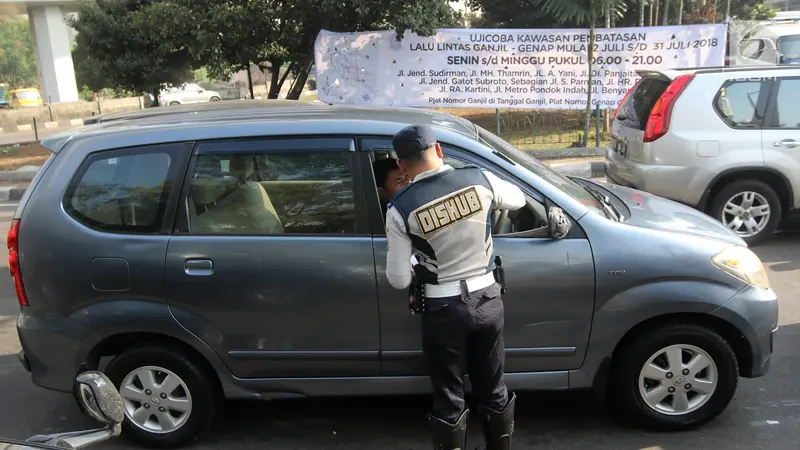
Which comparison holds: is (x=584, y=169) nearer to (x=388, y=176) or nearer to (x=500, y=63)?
(x=500, y=63)

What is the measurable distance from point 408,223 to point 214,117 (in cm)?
164

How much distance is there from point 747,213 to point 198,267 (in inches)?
221

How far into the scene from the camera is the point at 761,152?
6480mm

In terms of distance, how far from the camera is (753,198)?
6.68m

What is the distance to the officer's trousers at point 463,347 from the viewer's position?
2.80 metres

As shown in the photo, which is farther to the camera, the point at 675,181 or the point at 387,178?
the point at 675,181

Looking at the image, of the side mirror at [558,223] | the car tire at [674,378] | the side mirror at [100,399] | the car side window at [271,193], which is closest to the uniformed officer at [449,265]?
the side mirror at [558,223]

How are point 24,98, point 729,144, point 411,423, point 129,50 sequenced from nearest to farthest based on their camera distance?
point 411,423 → point 729,144 → point 129,50 → point 24,98

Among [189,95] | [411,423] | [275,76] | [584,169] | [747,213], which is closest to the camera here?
[411,423]

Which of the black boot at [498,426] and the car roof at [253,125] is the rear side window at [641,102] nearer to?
the car roof at [253,125]

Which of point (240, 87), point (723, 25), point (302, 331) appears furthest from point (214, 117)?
point (240, 87)

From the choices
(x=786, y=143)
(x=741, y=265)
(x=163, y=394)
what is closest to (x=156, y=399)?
(x=163, y=394)

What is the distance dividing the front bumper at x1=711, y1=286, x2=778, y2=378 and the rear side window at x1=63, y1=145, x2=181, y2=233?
9.46ft

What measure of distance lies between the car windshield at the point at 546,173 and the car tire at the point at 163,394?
6.49ft
